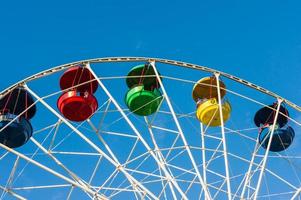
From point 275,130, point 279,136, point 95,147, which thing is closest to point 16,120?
point 95,147

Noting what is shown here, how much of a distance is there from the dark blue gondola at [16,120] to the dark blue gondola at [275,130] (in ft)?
21.7

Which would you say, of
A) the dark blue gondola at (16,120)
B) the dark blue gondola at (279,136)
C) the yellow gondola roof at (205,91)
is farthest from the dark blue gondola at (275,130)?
the dark blue gondola at (16,120)

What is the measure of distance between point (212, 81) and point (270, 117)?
2735 mm

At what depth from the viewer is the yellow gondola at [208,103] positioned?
56.3 feet

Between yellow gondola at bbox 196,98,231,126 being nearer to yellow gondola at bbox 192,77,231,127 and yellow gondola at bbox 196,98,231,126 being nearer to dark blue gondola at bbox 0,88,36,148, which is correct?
yellow gondola at bbox 192,77,231,127

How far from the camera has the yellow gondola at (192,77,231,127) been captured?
17172 millimetres

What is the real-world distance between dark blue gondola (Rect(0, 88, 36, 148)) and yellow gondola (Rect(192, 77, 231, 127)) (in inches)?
182

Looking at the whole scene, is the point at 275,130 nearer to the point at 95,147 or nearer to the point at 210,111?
the point at 210,111

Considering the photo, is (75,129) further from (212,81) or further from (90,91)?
(212,81)

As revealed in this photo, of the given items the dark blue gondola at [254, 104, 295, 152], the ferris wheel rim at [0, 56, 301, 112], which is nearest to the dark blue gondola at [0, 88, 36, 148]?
the ferris wheel rim at [0, 56, 301, 112]

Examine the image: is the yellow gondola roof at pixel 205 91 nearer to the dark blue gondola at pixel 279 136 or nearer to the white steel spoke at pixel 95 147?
the dark blue gondola at pixel 279 136

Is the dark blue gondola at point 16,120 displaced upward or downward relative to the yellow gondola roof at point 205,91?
downward

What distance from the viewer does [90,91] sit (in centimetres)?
1705

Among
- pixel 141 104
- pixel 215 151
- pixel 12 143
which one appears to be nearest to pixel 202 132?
pixel 215 151
